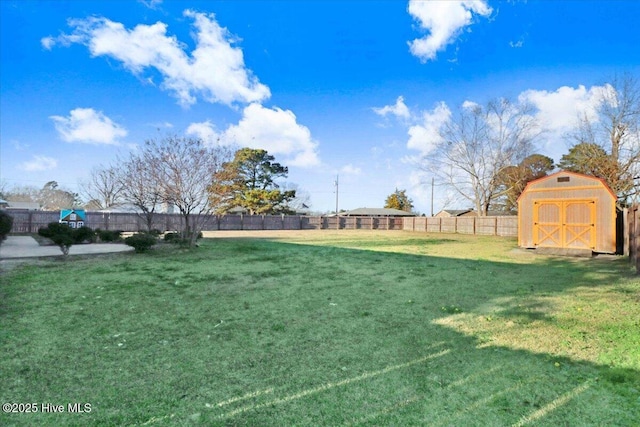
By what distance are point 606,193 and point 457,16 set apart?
27.0 feet

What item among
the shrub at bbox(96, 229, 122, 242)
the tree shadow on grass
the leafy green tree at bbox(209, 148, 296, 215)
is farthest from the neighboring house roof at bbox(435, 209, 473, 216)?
the tree shadow on grass

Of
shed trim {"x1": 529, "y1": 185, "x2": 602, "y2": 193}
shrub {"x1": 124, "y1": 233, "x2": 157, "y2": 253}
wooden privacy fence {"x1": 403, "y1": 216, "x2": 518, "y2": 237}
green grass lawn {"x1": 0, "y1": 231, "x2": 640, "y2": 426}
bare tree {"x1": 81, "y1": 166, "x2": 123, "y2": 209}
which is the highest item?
bare tree {"x1": 81, "y1": 166, "x2": 123, "y2": 209}

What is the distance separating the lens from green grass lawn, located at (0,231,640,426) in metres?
1.99

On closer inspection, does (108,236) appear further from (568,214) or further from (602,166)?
(602,166)

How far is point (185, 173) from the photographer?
11.8 m

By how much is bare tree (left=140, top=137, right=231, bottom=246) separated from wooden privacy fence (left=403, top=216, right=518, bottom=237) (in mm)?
18755

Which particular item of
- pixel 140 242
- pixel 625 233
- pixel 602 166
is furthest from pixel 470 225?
pixel 140 242

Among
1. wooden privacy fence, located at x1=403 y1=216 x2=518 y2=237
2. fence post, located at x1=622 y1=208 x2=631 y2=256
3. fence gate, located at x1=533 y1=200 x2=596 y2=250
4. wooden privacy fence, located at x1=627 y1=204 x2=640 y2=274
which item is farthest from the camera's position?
wooden privacy fence, located at x1=403 y1=216 x2=518 y2=237

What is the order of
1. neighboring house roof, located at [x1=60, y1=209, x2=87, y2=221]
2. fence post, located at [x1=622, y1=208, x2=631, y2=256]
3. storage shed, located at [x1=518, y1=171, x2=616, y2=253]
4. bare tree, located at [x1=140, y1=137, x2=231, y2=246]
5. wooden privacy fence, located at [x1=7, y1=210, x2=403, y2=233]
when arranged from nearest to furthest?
fence post, located at [x1=622, y1=208, x2=631, y2=256]
storage shed, located at [x1=518, y1=171, x2=616, y2=253]
bare tree, located at [x1=140, y1=137, x2=231, y2=246]
neighboring house roof, located at [x1=60, y1=209, x2=87, y2=221]
wooden privacy fence, located at [x1=7, y1=210, x2=403, y2=233]

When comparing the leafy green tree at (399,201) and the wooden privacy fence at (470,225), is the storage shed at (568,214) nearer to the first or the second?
the wooden privacy fence at (470,225)

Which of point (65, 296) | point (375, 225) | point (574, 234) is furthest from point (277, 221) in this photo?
point (65, 296)

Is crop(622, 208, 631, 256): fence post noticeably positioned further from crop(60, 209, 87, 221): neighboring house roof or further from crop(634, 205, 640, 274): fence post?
crop(60, 209, 87, 221): neighboring house roof

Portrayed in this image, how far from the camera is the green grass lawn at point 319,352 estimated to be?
199 cm

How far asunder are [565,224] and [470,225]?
12.6 meters
